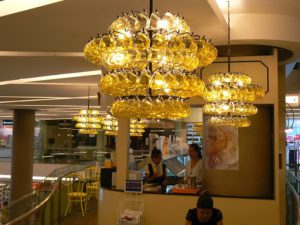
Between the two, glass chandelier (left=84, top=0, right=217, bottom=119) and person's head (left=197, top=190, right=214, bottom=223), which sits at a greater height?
glass chandelier (left=84, top=0, right=217, bottom=119)

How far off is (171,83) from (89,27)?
8.20 feet

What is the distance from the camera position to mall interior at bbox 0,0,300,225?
2.51 meters

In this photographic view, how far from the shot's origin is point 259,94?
4.61m

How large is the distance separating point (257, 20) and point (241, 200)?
2.58 metres

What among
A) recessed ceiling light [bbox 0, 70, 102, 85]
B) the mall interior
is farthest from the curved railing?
recessed ceiling light [bbox 0, 70, 102, 85]

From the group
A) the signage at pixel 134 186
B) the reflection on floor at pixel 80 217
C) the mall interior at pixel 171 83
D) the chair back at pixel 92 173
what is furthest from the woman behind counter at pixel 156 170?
the chair back at pixel 92 173

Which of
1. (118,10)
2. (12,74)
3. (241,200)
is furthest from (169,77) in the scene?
(12,74)

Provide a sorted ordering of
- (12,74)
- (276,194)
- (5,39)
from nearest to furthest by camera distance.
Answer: (5,39)
(276,194)
(12,74)

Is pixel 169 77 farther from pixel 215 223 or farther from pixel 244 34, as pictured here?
pixel 244 34

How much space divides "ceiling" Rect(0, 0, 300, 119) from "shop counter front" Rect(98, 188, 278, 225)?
5.74 ft

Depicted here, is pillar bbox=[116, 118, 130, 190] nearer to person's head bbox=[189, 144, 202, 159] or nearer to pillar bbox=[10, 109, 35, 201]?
person's head bbox=[189, 144, 202, 159]

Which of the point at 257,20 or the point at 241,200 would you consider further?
the point at 241,200

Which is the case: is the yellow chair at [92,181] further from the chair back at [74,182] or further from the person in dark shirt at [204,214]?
the person in dark shirt at [204,214]

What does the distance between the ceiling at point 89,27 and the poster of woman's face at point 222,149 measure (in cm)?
144
